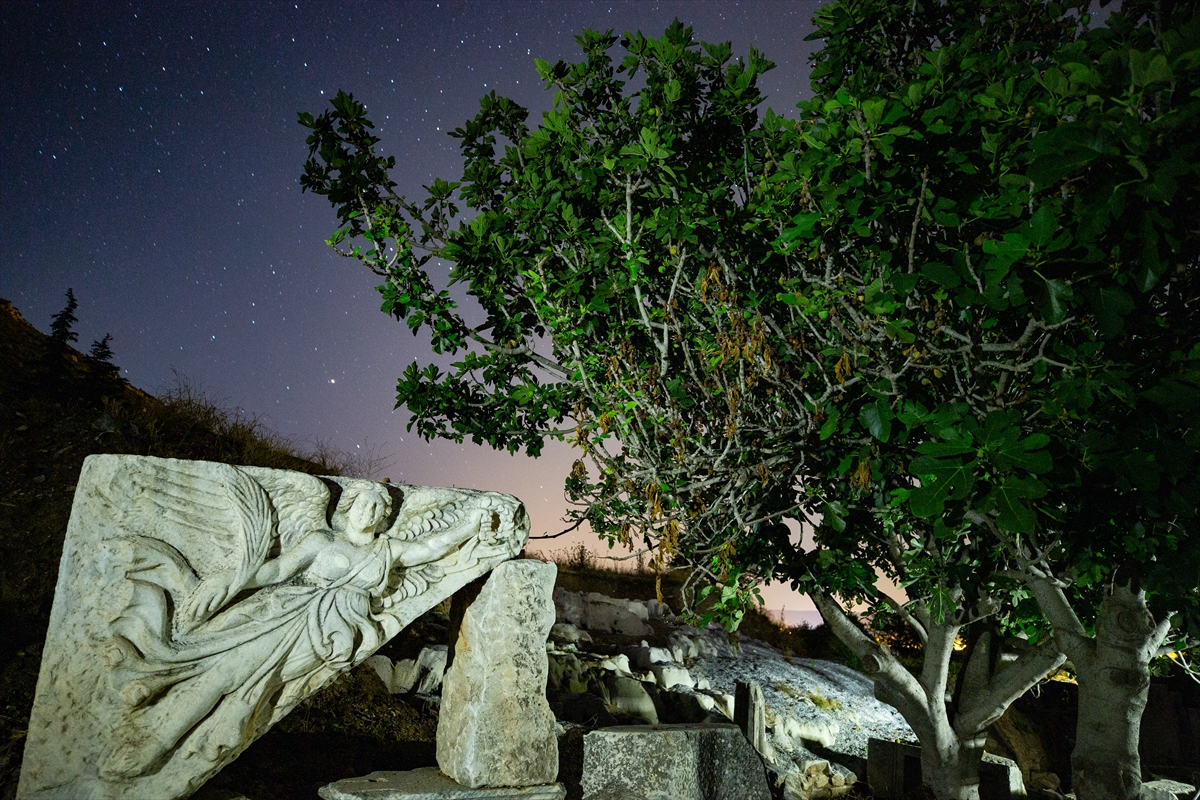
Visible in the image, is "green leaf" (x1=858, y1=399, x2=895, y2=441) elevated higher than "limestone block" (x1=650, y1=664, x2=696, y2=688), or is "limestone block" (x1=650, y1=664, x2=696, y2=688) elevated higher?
"green leaf" (x1=858, y1=399, x2=895, y2=441)

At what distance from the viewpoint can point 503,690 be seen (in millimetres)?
3375

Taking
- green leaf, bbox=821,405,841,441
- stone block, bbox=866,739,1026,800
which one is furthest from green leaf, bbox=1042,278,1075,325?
stone block, bbox=866,739,1026,800

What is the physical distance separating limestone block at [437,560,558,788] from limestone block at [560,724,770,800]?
1.03 metres

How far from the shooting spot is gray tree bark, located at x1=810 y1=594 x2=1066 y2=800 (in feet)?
18.8

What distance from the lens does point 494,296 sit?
4.58 metres

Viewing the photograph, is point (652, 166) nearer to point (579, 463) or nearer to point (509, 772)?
point (579, 463)

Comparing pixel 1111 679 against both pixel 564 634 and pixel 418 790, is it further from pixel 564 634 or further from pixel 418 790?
pixel 564 634

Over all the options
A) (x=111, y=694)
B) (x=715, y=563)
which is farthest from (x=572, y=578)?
(x=111, y=694)

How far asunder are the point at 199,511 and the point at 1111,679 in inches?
225

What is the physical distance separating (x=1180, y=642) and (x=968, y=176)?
162 inches

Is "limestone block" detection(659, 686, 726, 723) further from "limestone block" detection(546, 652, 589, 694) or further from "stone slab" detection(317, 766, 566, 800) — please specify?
"stone slab" detection(317, 766, 566, 800)

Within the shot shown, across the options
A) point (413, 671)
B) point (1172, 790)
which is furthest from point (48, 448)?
point (1172, 790)

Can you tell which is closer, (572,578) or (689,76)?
(689,76)

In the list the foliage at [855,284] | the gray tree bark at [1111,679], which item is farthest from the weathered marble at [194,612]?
the gray tree bark at [1111,679]
